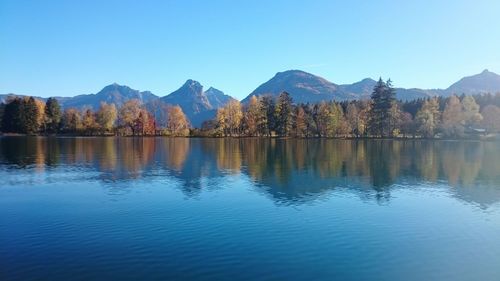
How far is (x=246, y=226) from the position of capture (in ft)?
94.8

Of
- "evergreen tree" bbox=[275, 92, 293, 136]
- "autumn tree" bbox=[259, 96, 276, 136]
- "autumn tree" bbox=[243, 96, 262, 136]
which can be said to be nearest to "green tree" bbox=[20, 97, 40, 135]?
"autumn tree" bbox=[243, 96, 262, 136]

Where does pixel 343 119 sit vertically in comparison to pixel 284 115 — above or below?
below

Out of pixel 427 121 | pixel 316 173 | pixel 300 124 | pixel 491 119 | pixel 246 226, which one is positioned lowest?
pixel 246 226

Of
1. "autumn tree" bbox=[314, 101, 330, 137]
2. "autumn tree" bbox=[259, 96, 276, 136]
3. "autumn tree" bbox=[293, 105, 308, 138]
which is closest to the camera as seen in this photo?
"autumn tree" bbox=[314, 101, 330, 137]

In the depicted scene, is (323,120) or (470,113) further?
(323,120)

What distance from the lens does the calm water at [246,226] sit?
20625mm

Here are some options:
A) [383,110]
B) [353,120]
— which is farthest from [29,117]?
[383,110]

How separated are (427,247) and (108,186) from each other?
33.7m

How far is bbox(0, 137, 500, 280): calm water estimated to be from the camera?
67.7ft

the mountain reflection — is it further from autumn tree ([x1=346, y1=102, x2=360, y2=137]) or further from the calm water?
autumn tree ([x1=346, y1=102, x2=360, y2=137])

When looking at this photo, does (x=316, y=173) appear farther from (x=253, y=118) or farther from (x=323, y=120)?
(x=253, y=118)

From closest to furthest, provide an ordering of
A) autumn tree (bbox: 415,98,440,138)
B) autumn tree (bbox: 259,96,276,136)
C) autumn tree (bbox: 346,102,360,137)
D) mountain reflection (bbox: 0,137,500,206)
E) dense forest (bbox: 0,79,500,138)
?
mountain reflection (bbox: 0,137,500,206) → autumn tree (bbox: 415,98,440,138) → dense forest (bbox: 0,79,500,138) → autumn tree (bbox: 346,102,360,137) → autumn tree (bbox: 259,96,276,136)

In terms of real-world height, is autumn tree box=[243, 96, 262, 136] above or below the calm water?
above

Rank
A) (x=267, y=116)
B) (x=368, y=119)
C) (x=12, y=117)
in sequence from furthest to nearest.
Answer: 1. (x=12, y=117)
2. (x=267, y=116)
3. (x=368, y=119)
